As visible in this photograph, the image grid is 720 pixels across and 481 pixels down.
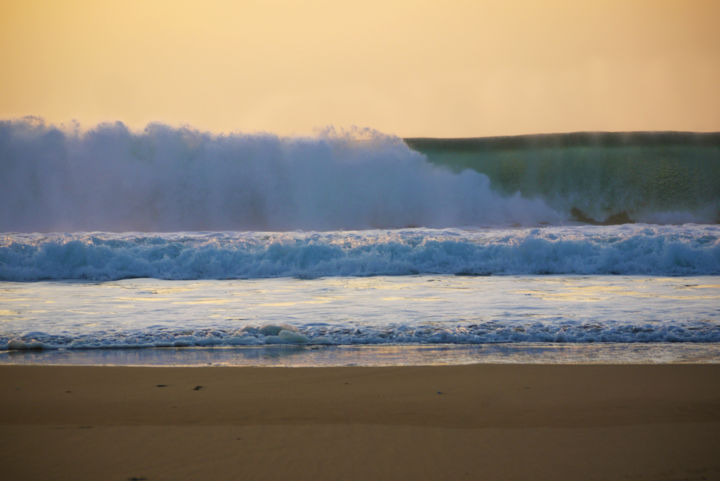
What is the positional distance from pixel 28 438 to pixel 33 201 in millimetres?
17679

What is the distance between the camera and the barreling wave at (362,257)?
369 inches

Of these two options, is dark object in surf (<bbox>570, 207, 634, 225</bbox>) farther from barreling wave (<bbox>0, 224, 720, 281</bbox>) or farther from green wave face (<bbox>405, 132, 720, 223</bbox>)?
barreling wave (<bbox>0, 224, 720, 281</bbox>)

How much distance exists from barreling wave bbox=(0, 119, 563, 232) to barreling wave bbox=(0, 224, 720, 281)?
294 inches

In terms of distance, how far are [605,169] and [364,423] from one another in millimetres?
20321

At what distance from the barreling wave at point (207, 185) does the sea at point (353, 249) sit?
0.05m

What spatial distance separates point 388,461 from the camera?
2129 millimetres

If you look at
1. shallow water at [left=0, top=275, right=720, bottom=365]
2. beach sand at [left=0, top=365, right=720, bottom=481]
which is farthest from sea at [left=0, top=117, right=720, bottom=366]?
beach sand at [left=0, top=365, right=720, bottom=481]

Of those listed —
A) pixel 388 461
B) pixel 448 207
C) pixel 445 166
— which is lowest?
pixel 388 461

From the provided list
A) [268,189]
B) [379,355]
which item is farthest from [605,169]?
[379,355]

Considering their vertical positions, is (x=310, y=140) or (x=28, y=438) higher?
(x=310, y=140)

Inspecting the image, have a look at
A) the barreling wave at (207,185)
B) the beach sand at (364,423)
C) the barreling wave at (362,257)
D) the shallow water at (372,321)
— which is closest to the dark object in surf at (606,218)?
the barreling wave at (207,185)

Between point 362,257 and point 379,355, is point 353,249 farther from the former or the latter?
point 379,355

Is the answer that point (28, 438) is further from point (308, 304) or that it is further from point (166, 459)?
point (308, 304)

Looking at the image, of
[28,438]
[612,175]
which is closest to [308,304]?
[28,438]
